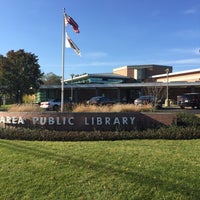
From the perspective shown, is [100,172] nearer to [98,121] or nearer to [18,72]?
[98,121]

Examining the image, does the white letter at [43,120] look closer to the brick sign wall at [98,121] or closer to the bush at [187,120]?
the brick sign wall at [98,121]

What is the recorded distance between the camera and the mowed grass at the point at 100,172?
625 centimetres

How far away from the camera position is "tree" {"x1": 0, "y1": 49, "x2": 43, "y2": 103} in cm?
4834

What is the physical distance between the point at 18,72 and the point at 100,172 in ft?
145

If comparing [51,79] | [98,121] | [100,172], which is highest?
[51,79]

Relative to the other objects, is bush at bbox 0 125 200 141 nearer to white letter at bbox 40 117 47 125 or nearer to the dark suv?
white letter at bbox 40 117 47 125

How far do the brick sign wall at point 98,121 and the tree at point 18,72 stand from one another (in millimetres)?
36136

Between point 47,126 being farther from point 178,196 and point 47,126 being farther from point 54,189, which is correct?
point 178,196

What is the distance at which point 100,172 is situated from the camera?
23.4 ft

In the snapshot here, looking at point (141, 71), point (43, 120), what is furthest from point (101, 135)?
point (141, 71)

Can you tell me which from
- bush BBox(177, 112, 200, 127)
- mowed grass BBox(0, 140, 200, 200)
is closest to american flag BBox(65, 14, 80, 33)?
bush BBox(177, 112, 200, 127)

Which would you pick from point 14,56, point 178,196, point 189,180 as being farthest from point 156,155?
point 14,56

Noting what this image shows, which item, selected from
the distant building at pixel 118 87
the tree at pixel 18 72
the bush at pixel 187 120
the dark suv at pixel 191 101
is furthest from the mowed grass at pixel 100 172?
the distant building at pixel 118 87

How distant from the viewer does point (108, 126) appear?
44.2 feet
